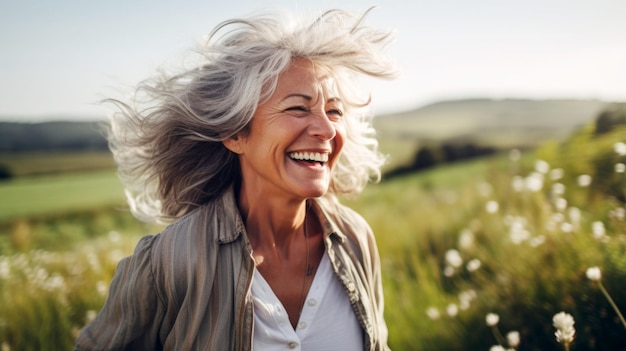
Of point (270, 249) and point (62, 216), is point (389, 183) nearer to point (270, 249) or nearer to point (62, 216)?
point (62, 216)

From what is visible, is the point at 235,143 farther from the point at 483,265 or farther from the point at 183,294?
the point at 483,265

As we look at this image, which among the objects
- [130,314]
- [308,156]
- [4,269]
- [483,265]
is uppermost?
[308,156]

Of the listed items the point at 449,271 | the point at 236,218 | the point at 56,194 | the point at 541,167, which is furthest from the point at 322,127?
the point at 56,194

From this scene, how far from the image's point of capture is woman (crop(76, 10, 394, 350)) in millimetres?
2482

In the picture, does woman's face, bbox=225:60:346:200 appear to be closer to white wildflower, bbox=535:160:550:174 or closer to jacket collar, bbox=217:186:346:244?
jacket collar, bbox=217:186:346:244

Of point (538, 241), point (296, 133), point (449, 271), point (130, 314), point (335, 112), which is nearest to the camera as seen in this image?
point (130, 314)

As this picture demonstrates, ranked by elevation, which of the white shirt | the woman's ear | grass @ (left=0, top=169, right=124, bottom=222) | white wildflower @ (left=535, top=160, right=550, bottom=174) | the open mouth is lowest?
grass @ (left=0, top=169, right=124, bottom=222)

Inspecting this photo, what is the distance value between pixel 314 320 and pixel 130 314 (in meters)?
0.90

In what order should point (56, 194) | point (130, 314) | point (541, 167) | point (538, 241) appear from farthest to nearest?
1. point (56, 194)
2. point (541, 167)
3. point (538, 241)
4. point (130, 314)

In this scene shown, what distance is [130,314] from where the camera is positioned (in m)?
2.46

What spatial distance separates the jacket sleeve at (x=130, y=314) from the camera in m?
2.46

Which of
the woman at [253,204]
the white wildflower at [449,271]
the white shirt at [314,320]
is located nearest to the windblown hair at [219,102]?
the woman at [253,204]

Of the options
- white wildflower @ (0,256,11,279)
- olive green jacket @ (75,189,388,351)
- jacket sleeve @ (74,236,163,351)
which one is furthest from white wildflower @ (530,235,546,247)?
white wildflower @ (0,256,11,279)

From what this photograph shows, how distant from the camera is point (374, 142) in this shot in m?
3.38
